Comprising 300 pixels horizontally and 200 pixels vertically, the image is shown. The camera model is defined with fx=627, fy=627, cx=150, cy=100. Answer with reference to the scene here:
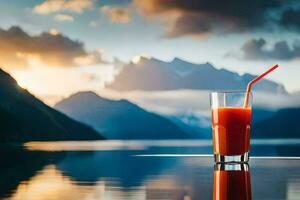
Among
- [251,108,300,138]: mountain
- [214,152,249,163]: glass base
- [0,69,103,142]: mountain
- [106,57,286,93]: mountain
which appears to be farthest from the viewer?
[251,108,300,138]: mountain

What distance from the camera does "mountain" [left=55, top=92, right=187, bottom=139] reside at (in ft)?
38.1

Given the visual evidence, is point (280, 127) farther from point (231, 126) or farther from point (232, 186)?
point (232, 186)

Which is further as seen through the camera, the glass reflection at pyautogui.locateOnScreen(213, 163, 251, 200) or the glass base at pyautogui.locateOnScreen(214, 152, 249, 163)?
the glass base at pyautogui.locateOnScreen(214, 152, 249, 163)

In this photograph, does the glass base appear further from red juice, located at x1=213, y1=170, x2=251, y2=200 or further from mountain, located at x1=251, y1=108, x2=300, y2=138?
mountain, located at x1=251, y1=108, x2=300, y2=138

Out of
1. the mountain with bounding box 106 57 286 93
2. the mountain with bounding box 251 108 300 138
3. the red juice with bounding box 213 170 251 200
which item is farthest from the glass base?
the mountain with bounding box 251 108 300 138

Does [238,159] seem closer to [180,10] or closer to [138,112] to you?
[180,10]

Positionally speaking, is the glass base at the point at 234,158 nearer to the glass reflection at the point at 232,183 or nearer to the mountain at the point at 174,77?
the glass reflection at the point at 232,183

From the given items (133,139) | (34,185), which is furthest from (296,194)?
(133,139)

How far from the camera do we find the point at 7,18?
33.4 feet

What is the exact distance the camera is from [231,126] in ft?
7.61

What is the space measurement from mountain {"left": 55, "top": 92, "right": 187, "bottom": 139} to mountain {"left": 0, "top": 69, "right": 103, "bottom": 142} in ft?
4.02

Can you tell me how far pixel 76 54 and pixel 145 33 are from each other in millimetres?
1249

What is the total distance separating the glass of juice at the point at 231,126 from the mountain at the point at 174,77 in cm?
826

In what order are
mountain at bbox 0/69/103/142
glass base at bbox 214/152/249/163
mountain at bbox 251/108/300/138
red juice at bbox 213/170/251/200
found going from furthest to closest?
mountain at bbox 251/108/300/138 < mountain at bbox 0/69/103/142 < glass base at bbox 214/152/249/163 < red juice at bbox 213/170/251/200
